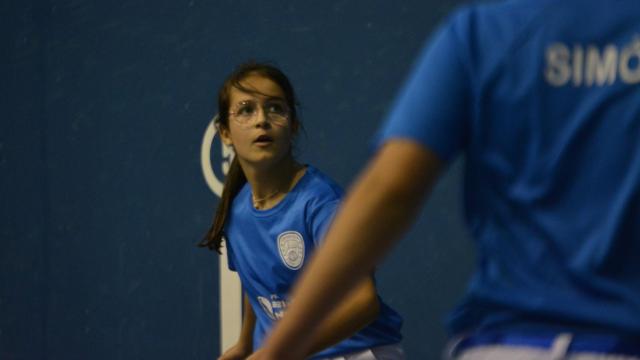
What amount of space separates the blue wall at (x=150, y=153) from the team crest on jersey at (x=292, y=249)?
3.35ft

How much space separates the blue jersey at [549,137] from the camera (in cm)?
108

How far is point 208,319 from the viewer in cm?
376

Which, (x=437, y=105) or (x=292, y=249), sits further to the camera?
(x=292, y=249)

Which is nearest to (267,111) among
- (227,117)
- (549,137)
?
(227,117)

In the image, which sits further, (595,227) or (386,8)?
(386,8)

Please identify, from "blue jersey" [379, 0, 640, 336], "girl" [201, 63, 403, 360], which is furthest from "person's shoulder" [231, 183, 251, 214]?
"blue jersey" [379, 0, 640, 336]

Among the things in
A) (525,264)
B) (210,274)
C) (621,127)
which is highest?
(621,127)

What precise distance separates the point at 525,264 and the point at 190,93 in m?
2.73

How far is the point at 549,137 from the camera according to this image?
3.59 ft

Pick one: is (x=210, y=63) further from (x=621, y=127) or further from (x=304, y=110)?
(x=621, y=127)

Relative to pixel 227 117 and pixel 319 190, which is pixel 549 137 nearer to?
pixel 319 190

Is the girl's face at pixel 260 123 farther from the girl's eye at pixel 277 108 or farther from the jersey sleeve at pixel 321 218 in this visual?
the jersey sleeve at pixel 321 218

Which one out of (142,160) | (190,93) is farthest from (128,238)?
(190,93)

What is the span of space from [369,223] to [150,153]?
9.28ft
